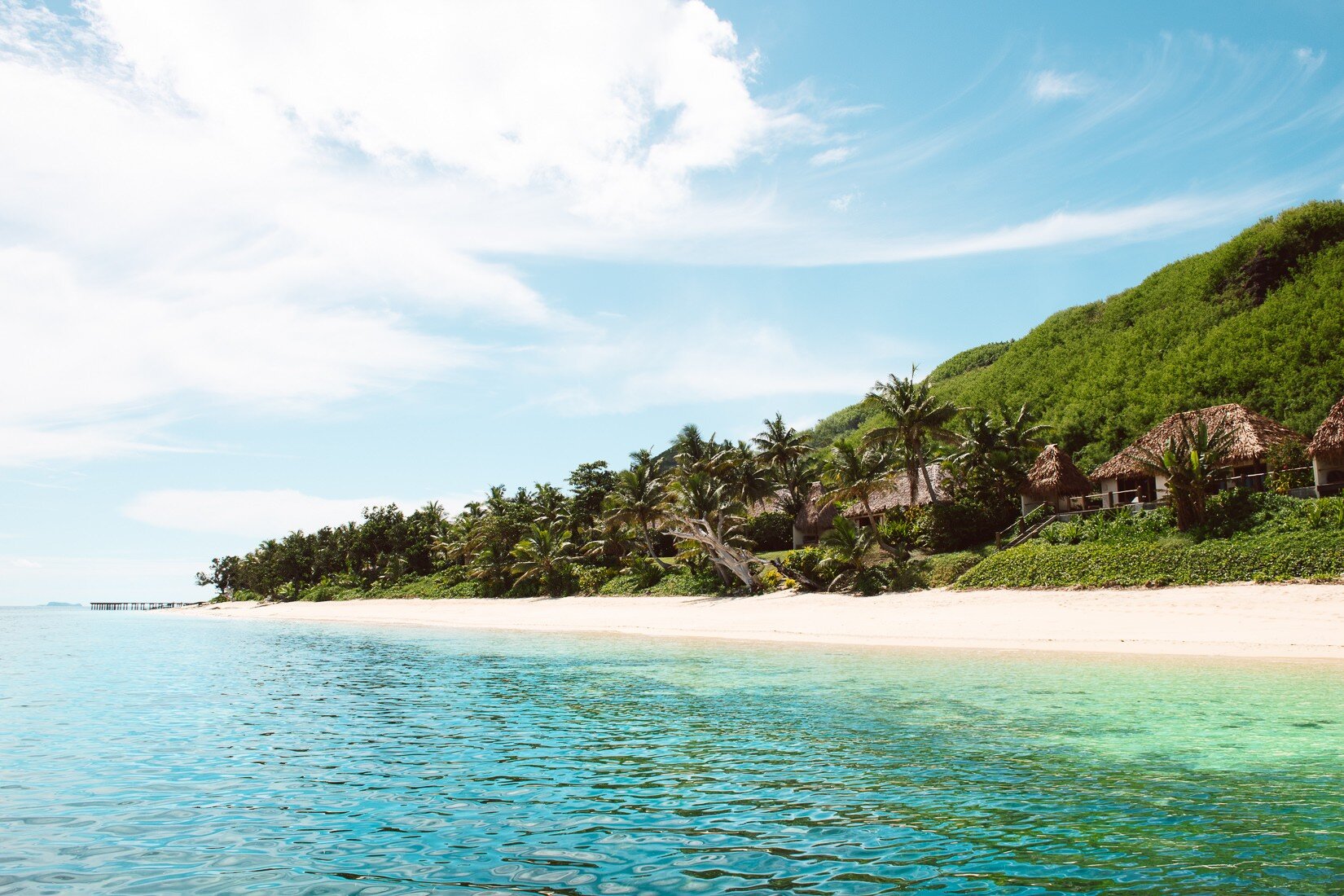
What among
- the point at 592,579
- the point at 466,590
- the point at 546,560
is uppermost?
the point at 546,560

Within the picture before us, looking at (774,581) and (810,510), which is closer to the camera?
(774,581)

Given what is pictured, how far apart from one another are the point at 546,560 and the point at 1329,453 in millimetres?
39715

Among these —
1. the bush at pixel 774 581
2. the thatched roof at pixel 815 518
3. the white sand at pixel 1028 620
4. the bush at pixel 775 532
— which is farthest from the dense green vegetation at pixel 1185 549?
the bush at pixel 775 532

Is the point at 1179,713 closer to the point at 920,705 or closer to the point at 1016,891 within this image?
the point at 920,705

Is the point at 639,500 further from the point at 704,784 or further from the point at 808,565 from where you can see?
the point at 704,784

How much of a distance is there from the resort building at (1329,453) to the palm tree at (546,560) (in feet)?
124

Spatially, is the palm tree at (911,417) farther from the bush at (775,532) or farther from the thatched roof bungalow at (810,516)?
the bush at (775,532)

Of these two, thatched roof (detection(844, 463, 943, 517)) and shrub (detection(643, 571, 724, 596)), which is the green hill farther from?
shrub (detection(643, 571, 724, 596))

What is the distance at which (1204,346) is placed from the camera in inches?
2028

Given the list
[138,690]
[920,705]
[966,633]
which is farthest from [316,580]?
[920,705]

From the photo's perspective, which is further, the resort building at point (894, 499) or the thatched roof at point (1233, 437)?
the resort building at point (894, 499)

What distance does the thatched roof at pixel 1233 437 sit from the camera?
32.7 meters

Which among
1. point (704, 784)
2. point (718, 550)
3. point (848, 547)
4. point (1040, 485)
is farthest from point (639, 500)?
point (704, 784)

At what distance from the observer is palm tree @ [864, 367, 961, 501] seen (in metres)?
41.2
